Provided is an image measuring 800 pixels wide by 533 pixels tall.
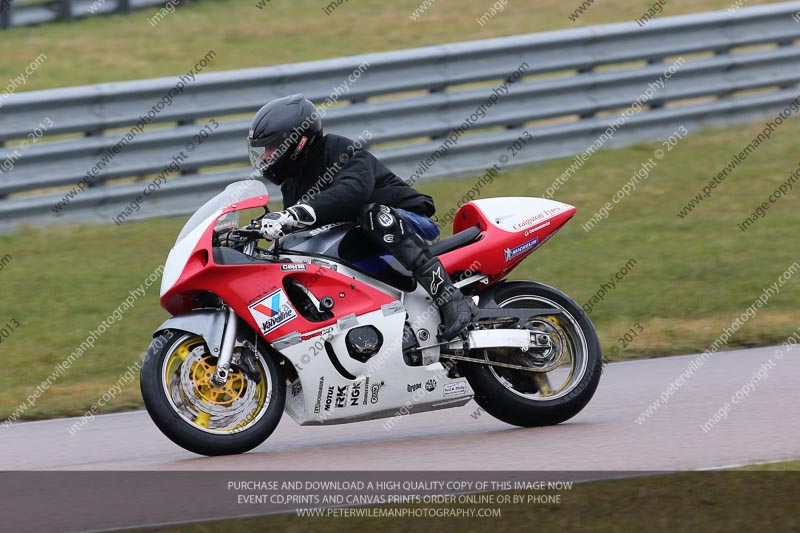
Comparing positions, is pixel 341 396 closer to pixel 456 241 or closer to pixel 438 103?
pixel 456 241

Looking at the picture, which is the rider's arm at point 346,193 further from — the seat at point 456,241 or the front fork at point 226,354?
the front fork at point 226,354

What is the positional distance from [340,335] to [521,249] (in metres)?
1.17

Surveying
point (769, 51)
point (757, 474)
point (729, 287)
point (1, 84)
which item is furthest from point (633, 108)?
point (757, 474)

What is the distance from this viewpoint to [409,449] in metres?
6.41

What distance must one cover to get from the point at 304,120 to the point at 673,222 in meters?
6.26

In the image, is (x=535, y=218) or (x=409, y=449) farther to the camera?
(x=535, y=218)

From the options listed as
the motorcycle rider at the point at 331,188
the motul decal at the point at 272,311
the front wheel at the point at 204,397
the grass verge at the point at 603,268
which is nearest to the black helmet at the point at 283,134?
the motorcycle rider at the point at 331,188

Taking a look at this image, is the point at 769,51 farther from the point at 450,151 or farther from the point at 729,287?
the point at 729,287

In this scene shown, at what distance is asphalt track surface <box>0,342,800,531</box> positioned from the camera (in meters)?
5.46

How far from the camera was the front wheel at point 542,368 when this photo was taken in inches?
265

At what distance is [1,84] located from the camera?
15.0m

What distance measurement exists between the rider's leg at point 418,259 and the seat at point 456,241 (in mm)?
179

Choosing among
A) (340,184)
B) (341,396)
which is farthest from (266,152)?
(341,396)

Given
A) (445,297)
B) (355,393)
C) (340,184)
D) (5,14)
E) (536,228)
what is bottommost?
(5,14)
